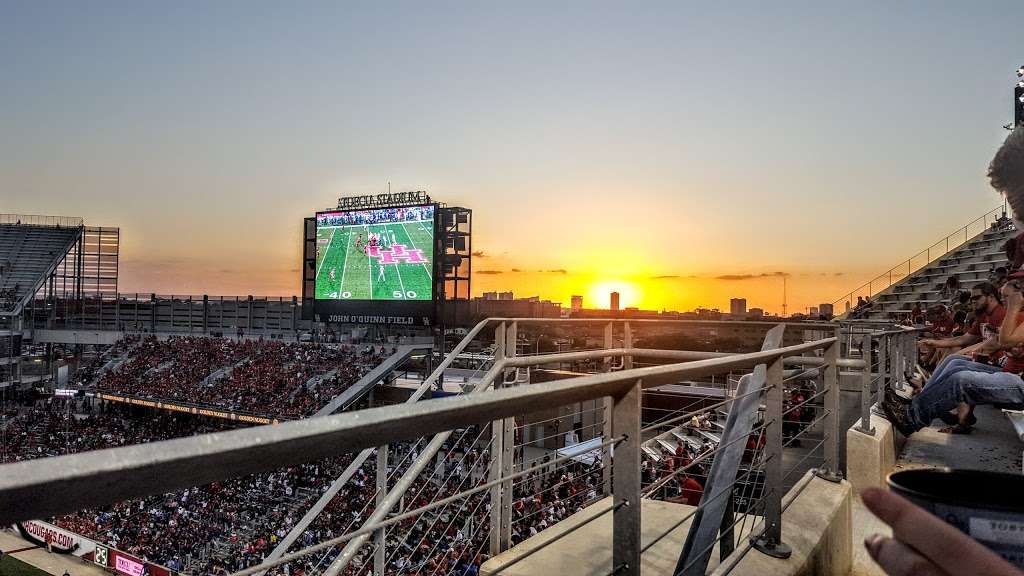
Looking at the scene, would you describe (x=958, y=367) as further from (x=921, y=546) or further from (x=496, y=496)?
(x=921, y=546)

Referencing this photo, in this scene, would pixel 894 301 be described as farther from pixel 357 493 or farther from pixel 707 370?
pixel 707 370

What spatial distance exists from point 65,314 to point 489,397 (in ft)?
155

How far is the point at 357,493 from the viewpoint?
1598cm

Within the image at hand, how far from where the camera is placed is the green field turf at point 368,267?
869 inches

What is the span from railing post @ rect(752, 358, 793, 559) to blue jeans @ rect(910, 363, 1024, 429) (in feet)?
7.55

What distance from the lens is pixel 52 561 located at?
15.9 m

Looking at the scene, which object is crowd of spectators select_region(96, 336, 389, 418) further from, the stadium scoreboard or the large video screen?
the large video screen

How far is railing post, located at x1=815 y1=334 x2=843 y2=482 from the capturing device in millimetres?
3230

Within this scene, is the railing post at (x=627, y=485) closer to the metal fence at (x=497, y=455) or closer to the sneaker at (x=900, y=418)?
the metal fence at (x=497, y=455)

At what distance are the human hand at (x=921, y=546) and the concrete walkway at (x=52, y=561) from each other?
1899 cm

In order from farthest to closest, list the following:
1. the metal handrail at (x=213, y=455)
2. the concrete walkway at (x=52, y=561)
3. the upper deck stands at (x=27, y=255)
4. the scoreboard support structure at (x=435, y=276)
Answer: the upper deck stands at (x=27, y=255) < the scoreboard support structure at (x=435, y=276) < the concrete walkway at (x=52, y=561) < the metal handrail at (x=213, y=455)

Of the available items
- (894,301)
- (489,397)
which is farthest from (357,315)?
(489,397)

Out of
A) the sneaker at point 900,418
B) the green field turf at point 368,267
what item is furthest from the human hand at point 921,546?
the green field turf at point 368,267

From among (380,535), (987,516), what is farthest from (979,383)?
(987,516)
